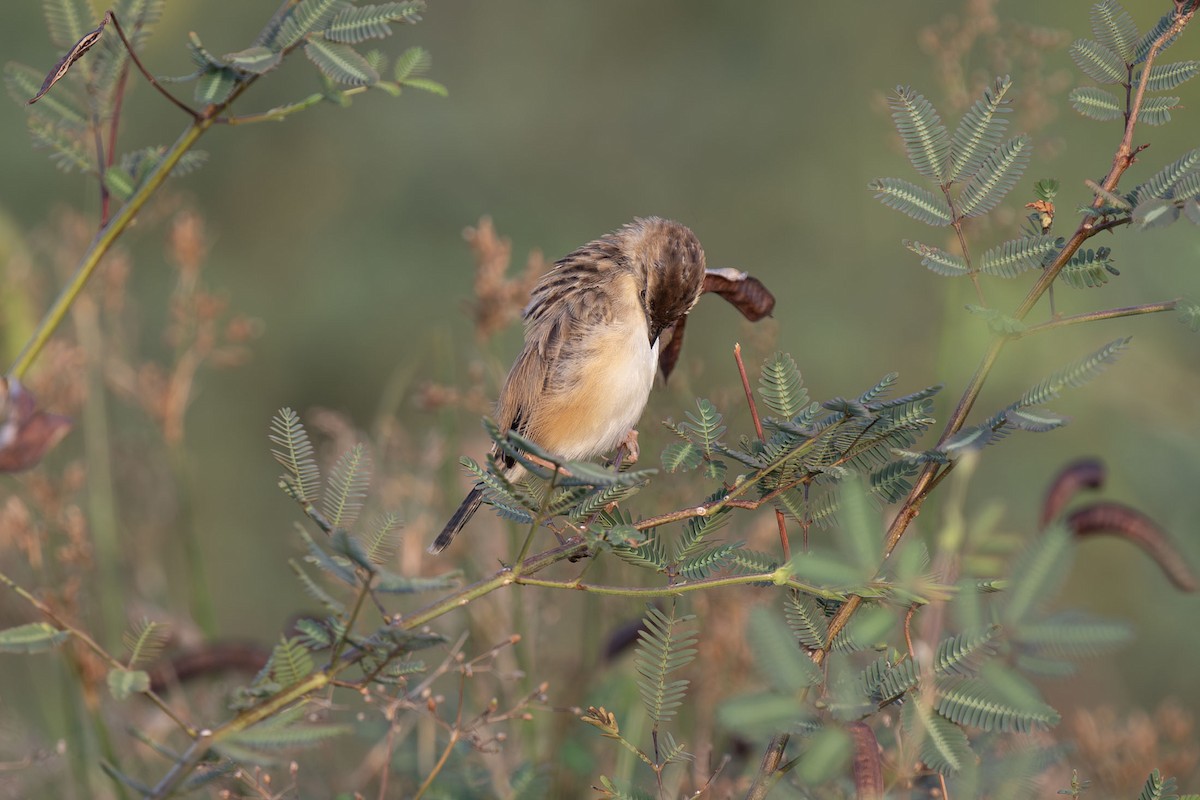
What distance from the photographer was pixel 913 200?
219 cm

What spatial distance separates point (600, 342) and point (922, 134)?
1.64 meters

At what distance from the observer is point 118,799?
9.15ft

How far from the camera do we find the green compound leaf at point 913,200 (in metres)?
2.17

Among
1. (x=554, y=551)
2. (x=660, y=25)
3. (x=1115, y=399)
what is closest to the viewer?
(x=554, y=551)

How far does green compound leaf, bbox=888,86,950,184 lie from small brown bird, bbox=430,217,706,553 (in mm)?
1311

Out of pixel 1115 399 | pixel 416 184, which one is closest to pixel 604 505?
pixel 1115 399

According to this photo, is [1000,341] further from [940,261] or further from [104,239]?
[104,239]

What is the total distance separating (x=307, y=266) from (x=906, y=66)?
17.5ft

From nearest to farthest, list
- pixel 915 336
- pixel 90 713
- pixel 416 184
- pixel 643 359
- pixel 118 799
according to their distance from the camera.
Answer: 1. pixel 118 799
2. pixel 90 713
3. pixel 643 359
4. pixel 915 336
5. pixel 416 184

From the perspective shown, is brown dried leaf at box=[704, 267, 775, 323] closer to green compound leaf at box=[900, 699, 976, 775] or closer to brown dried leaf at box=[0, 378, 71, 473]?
green compound leaf at box=[900, 699, 976, 775]

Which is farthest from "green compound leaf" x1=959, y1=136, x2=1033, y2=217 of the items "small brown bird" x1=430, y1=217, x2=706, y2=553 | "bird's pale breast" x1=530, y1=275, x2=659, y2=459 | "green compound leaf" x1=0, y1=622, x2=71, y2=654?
"green compound leaf" x1=0, y1=622, x2=71, y2=654

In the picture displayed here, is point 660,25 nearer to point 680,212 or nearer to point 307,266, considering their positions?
point 680,212

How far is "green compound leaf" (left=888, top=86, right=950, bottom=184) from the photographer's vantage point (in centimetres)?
214

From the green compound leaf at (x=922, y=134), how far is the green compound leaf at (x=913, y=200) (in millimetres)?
48
